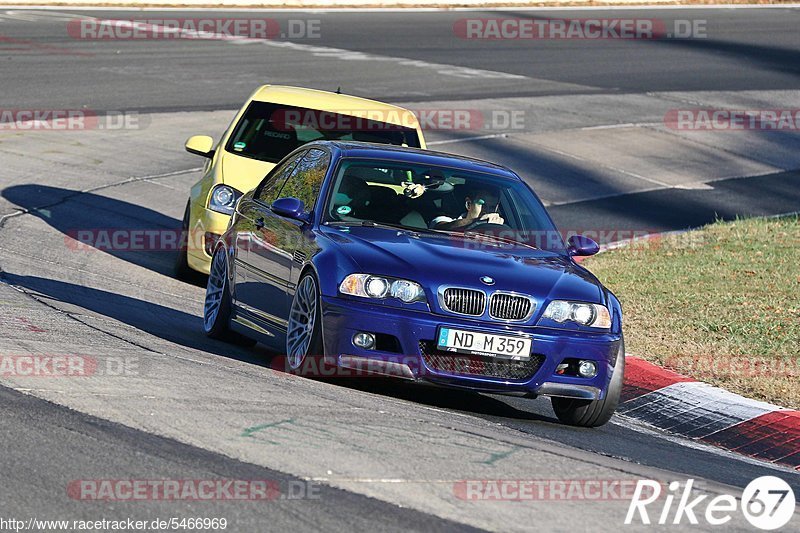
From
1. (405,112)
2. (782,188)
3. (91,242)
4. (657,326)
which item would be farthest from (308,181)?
(782,188)

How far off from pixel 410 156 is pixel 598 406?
2.23m

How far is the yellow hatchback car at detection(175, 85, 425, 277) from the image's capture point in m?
12.7

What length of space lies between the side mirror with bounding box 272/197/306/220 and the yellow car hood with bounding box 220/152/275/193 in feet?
11.8

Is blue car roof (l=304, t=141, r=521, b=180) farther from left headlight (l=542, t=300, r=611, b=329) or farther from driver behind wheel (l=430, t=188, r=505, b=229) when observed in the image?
left headlight (l=542, t=300, r=611, b=329)

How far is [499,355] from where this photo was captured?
803 cm

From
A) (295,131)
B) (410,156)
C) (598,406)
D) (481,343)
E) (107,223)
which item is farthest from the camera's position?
(107,223)

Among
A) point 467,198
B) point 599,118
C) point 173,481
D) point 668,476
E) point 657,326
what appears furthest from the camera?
point 599,118

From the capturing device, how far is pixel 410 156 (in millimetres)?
9648

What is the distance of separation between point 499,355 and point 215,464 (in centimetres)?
237

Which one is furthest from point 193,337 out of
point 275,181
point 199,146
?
point 199,146

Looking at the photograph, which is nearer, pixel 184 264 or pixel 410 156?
pixel 410 156

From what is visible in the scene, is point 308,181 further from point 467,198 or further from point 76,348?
point 76,348

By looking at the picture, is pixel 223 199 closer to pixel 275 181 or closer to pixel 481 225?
pixel 275 181

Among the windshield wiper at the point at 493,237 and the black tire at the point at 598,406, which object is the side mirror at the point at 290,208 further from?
the black tire at the point at 598,406
